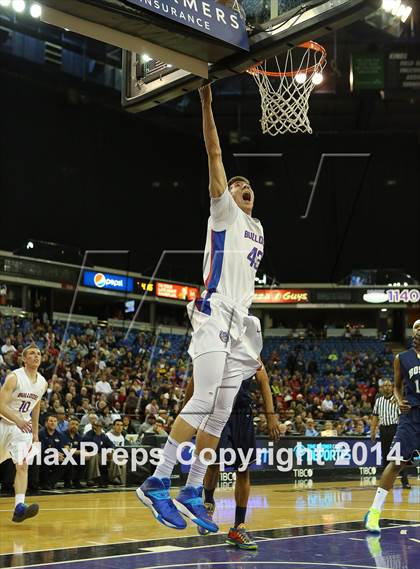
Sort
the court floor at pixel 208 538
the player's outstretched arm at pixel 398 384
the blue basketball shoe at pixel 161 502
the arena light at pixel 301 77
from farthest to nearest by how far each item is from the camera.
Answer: the arena light at pixel 301 77, the player's outstretched arm at pixel 398 384, the court floor at pixel 208 538, the blue basketball shoe at pixel 161 502

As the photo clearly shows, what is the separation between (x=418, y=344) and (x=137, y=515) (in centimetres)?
414

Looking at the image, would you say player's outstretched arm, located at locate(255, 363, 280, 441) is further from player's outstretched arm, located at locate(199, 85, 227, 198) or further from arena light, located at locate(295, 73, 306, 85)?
arena light, located at locate(295, 73, 306, 85)

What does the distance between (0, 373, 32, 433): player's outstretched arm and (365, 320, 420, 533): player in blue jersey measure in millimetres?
3843

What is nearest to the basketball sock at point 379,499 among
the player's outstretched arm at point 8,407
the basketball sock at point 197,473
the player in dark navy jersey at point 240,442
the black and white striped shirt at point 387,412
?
the player in dark navy jersey at point 240,442

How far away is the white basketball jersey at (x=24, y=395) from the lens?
30.3ft

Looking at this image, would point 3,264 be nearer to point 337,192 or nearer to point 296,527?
point 337,192

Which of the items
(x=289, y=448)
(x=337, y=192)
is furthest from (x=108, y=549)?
(x=337, y=192)

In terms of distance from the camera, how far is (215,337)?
17.3 feet

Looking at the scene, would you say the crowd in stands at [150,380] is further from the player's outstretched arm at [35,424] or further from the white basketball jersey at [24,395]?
the white basketball jersey at [24,395]

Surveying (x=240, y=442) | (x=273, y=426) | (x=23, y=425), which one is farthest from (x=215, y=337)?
(x=23, y=425)

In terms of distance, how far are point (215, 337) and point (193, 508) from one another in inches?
43.7

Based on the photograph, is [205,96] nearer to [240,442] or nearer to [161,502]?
[161,502]

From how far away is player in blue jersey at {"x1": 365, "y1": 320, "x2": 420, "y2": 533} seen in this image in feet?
27.1

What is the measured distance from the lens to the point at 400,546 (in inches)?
287
